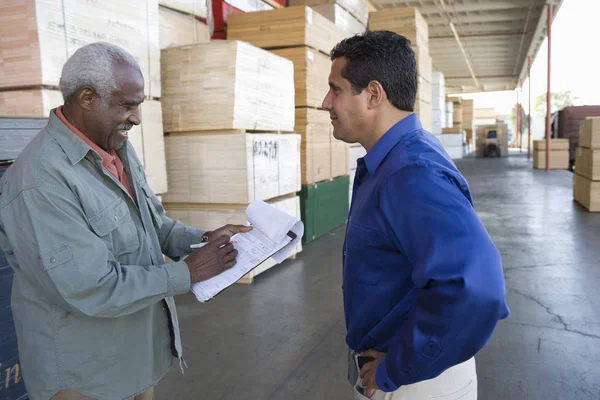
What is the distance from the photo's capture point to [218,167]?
4.79 meters

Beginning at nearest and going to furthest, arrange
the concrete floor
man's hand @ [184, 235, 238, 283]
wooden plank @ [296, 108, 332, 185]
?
man's hand @ [184, 235, 238, 283] → the concrete floor → wooden plank @ [296, 108, 332, 185]

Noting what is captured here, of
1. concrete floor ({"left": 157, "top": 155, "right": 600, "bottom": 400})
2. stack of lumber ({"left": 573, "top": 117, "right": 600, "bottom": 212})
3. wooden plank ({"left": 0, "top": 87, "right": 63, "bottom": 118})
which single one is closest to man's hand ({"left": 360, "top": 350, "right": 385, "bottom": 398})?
concrete floor ({"left": 157, "top": 155, "right": 600, "bottom": 400})

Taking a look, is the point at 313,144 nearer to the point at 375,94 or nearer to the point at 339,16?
the point at 339,16

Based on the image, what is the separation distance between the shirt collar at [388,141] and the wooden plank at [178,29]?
3.97 m

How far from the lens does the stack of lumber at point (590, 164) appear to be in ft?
27.0

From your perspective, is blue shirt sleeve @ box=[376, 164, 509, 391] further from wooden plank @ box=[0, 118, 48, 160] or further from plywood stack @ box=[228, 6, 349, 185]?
plywood stack @ box=[228, 6, 349, 185]

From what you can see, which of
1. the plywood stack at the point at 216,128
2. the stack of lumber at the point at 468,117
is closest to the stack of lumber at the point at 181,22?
the plywood stack at the point at 216,128

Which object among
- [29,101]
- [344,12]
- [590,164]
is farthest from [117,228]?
[590,164]

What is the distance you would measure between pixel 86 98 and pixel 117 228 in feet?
1.31

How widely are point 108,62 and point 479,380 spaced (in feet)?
8.79

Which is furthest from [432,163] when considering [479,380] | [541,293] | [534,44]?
[534,44]

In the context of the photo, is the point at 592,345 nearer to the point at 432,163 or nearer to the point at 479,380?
the point at 479,380

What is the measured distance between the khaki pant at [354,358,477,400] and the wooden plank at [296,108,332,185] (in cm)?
497

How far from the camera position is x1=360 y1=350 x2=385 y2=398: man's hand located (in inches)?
52.7
